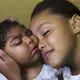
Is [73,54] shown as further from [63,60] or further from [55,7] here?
[55,7]

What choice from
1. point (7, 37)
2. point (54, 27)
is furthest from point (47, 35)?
point (7, 37)

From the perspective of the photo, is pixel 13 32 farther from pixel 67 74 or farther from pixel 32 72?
pixel 67 74

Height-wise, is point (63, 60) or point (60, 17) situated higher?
A: point (60, 17)

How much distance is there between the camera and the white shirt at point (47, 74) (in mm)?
1119

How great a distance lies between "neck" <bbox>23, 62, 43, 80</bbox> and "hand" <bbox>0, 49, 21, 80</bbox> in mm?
49

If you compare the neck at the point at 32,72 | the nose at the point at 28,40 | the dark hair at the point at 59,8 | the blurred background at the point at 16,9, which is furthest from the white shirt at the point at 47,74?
the blurred background at the point at 16,9

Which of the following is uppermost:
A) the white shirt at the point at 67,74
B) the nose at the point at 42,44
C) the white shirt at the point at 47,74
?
the nose at the point at 42,44

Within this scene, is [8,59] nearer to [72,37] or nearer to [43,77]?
[43,77]

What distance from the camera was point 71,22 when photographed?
3.69ft

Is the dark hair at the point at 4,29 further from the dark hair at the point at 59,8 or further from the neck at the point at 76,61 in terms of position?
the neck at the point at 76,61

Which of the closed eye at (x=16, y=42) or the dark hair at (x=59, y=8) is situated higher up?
the dark hair at (x=59, y=8)

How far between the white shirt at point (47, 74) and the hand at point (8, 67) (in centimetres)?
9

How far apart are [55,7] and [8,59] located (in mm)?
301

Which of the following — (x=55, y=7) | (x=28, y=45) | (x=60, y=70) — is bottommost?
(x=60, y=70)
